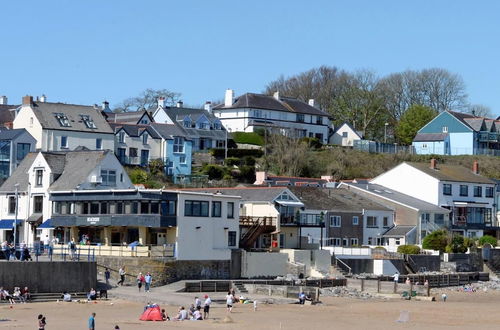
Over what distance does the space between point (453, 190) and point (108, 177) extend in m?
38.5

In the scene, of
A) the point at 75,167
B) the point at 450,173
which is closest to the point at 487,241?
the point at 450,173

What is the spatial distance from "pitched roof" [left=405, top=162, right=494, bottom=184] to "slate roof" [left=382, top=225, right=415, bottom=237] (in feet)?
31.6

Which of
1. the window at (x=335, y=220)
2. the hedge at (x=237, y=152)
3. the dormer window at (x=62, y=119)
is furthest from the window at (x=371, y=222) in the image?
the dormer window at (x=62, y=119)

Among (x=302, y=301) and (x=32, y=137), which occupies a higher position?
(x=32, y=137)

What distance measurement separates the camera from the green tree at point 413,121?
434 feet

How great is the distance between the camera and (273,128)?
389 feet

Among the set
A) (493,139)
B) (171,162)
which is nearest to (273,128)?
(171,162)

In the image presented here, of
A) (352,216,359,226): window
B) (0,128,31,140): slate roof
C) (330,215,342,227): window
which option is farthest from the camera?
(0,128,31,140): slate roof

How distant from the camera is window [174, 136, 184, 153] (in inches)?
4006

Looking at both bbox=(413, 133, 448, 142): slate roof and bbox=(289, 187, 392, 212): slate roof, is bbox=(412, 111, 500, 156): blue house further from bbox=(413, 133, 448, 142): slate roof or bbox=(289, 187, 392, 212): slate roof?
bbox=(289, 187, 392, 212): slate roof

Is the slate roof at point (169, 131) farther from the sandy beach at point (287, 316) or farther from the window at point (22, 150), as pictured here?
the sandy beach at point (287, 316)

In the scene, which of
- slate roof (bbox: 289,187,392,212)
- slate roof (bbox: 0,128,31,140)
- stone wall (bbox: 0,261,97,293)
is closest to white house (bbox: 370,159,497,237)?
slate roof (bbox: 289,187,392,212)

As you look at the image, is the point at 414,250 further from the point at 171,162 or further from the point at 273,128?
the point at 273,128

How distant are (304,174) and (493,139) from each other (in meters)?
32.3
